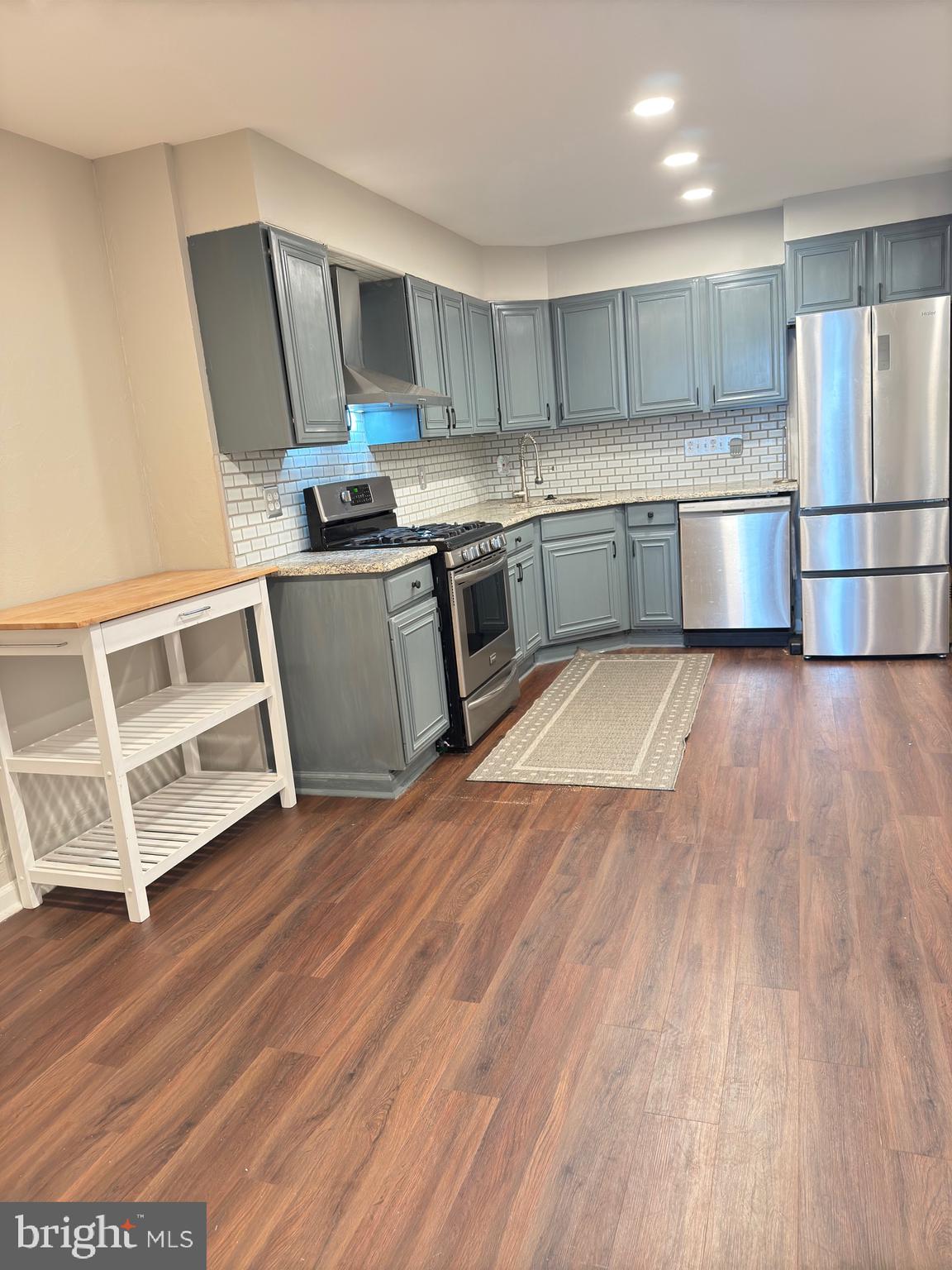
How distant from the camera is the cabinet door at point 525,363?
18.4 ft

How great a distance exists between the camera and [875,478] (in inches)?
186

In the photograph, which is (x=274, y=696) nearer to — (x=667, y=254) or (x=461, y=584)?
(x=461, y=584)

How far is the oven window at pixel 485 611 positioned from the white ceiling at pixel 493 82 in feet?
6.11

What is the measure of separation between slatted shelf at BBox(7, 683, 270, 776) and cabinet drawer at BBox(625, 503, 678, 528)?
2.92 metres

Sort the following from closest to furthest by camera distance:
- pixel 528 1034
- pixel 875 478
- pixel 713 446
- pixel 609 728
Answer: pixel 528 1034
pixel 609 728
pixel 875 478
pixel 713 446

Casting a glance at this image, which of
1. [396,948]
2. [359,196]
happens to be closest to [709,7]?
[359,196]

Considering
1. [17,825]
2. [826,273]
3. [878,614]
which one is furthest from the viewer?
[826,273]

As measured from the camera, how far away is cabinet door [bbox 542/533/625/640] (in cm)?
538

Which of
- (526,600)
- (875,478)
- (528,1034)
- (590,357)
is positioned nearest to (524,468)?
(590,357)

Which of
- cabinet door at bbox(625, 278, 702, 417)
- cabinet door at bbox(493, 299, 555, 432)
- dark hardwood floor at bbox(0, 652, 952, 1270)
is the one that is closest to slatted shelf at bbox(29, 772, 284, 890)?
dark hardwood floor at bbox(0, 652, 952, 1270)

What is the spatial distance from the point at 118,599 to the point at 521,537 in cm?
263

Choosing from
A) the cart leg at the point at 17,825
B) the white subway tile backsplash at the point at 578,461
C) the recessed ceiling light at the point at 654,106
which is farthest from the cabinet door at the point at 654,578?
the cart leg at the point at 17,825

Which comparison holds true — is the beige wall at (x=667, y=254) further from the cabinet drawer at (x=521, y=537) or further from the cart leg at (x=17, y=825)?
the cart leg at (x=17, y=825)

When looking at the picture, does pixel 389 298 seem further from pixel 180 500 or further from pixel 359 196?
pixel 180 500
